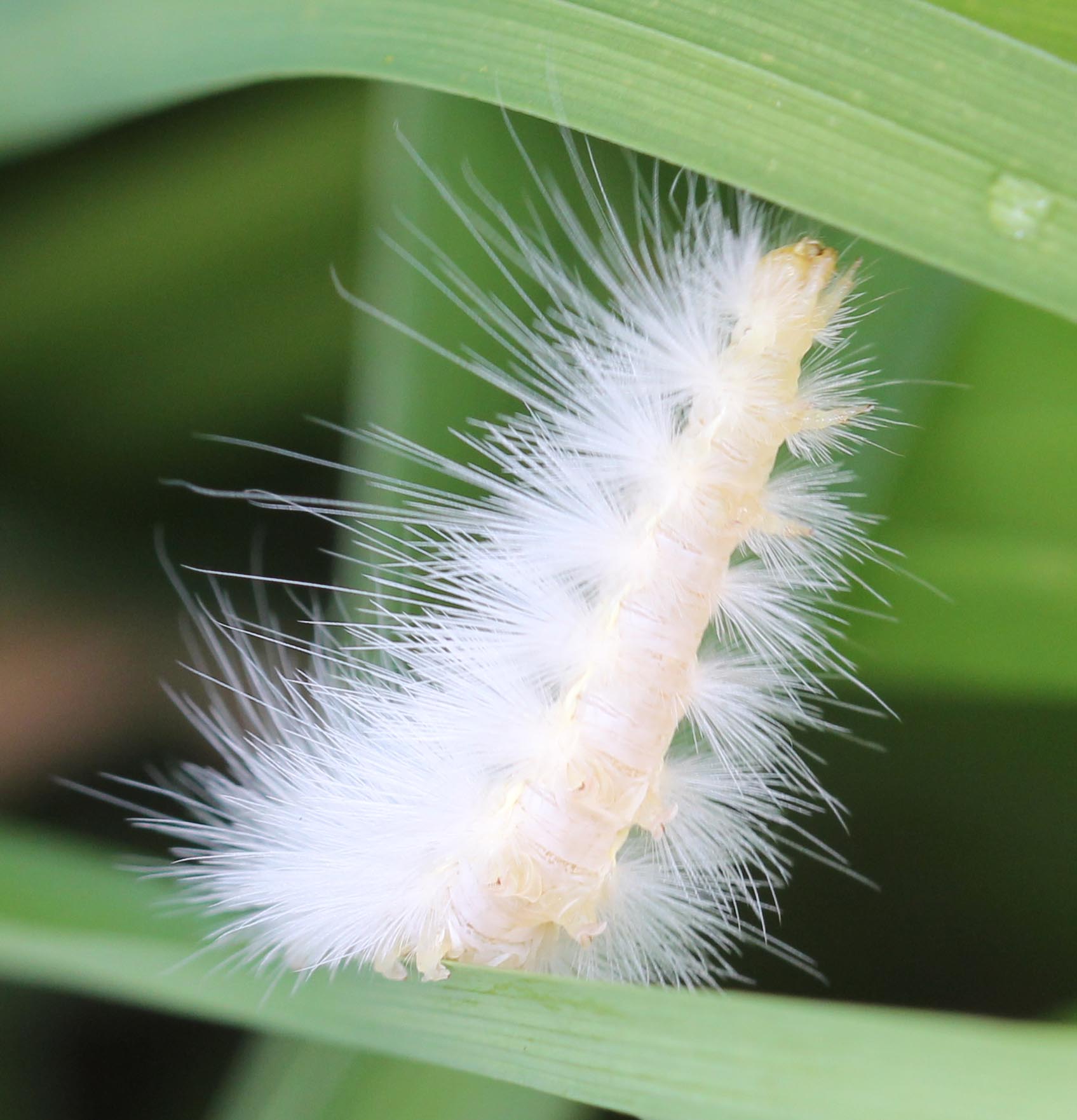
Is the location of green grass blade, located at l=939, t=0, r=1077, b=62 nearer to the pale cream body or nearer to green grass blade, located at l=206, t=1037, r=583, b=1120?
the pale cream body

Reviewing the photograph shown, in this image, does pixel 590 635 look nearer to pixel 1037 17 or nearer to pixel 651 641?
pixel 651 641

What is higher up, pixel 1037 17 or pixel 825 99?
pixel 1037 17

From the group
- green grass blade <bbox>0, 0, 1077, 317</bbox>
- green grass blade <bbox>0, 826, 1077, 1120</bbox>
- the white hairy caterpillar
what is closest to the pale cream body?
the white hairy caterpillar

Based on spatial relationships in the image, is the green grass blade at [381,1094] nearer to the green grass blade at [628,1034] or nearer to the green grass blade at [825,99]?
the green grass blade at [628,1034]

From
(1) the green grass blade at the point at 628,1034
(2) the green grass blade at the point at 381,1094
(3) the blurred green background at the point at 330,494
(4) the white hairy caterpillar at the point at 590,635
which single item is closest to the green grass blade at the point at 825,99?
(4) the white hairy caterpillar at the point at 590,635

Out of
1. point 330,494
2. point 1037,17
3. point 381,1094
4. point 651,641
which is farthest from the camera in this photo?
point 330,494

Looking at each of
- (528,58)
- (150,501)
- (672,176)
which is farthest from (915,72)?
(150,501)

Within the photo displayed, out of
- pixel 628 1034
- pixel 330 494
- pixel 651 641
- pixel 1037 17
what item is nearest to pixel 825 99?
pixel 1037 17
